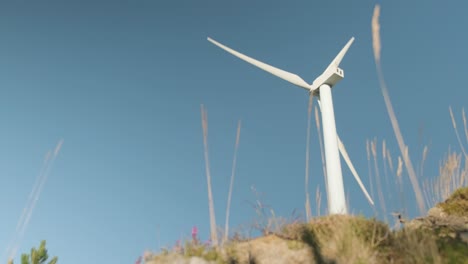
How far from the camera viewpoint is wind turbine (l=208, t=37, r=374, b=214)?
10.0m

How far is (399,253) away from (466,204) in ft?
12.8

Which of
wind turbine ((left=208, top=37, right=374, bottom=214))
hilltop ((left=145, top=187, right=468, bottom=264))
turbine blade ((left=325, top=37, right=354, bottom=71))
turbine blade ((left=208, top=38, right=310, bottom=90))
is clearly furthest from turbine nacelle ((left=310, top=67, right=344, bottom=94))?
hilltop ((left=145, top=187, right=468, bottom=264))

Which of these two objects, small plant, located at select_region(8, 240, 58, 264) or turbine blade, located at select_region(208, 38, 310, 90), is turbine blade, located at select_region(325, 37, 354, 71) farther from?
small plant, located at select_region(8, 240, 58, 264)

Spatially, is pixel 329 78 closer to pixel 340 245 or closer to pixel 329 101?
pixel 329 101

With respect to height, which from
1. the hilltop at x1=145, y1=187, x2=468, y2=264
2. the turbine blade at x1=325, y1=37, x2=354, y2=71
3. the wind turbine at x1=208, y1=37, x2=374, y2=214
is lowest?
the hilltop at x1=145, y1=187, x2=468, y2=264

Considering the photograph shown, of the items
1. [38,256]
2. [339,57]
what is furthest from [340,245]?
[339,57]

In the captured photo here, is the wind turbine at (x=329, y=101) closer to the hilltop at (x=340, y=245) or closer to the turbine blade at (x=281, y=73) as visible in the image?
the turbine blade at (x=281, y=73)

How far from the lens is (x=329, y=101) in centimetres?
1191

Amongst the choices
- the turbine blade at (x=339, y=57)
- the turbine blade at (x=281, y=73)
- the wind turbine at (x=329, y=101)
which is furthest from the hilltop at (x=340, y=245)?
the turbine blade at (x=339, y=57)

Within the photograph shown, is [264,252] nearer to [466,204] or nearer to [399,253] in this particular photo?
[399,253]

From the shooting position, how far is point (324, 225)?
5395mm

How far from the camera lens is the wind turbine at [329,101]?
10.0 meters

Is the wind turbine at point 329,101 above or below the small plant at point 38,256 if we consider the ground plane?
above

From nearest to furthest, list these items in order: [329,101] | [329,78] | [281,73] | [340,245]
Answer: [340,245] < [329,101] < [329,78] < [281,73]
